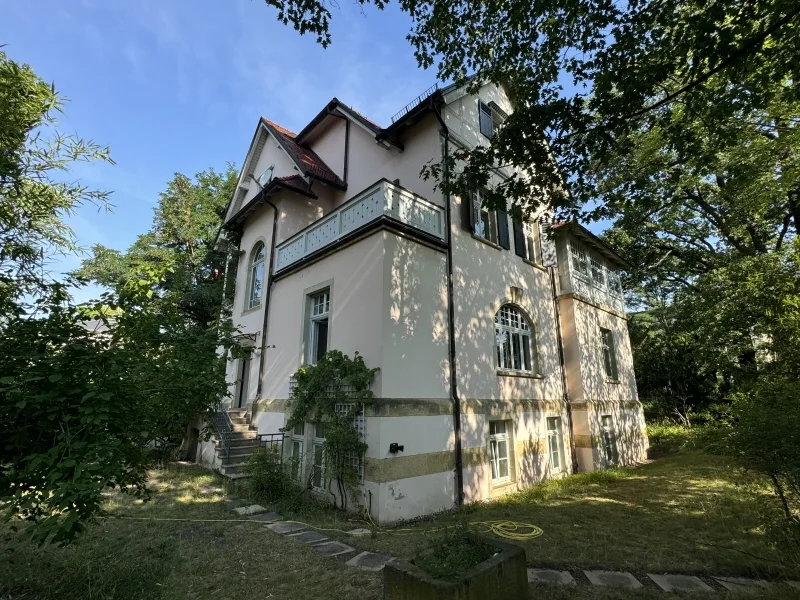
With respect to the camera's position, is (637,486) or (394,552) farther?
(637,486)

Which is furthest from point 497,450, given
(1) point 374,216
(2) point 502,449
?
(1) point 374,216

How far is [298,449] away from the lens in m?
9.51

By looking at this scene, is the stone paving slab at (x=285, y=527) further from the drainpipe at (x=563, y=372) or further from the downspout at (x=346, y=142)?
the downspout at (x=346, y=142)

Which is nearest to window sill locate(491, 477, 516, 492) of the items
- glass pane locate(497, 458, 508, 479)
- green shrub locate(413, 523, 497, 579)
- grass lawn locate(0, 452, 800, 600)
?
glass pane locate(497, 458, 508, 479)

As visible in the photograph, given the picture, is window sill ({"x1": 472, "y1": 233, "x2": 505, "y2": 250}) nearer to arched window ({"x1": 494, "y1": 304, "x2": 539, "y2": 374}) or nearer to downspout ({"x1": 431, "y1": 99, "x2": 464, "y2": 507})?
downspout ({"x1": 431, "y1": 99, "x2": 464, "y2": 507})

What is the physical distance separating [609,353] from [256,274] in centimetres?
1401

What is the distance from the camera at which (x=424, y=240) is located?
29.8 feet

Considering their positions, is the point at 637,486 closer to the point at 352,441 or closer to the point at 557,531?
the point at 557,531

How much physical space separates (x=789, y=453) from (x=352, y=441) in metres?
6.17

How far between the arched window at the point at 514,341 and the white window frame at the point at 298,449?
525 cm

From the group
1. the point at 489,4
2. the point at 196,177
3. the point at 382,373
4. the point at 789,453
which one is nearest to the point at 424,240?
the point at 382,373

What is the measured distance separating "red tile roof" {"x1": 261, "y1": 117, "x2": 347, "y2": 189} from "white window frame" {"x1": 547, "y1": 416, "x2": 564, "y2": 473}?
10151mm

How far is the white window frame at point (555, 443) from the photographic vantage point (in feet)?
38.1

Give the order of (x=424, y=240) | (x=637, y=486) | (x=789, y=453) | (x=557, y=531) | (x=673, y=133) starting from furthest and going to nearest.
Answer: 1. (x=637, y=486)
2. (x=424, y=240)
3. (x=557, y=531)
4. (x=673, y=133)
5. (x=789, y=453)
